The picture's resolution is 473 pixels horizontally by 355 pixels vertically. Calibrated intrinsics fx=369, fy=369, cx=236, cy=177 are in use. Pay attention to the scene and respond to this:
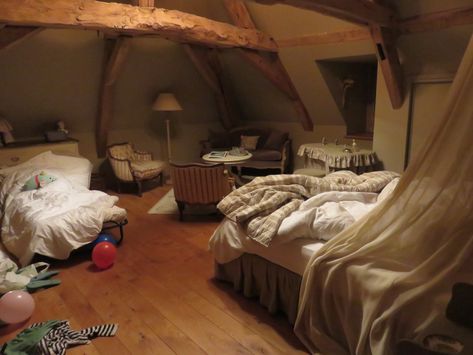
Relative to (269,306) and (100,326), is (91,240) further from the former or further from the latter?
(269,306)

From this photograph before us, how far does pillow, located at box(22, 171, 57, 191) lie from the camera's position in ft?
12.3

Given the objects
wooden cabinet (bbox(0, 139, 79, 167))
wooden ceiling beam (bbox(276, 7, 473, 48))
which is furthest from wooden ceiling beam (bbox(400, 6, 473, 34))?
wooden cabinet (bbox(0, 139, 79, 167))

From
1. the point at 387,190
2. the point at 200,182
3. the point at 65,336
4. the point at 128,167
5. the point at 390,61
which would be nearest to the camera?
Answer: the point at 65,336

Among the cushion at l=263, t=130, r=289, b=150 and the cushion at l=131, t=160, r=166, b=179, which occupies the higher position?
the cushion at l=263, t=130, r=289, b=150

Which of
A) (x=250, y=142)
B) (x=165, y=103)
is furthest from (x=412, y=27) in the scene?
(x=165, y=103)

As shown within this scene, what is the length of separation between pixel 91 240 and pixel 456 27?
3838 mm

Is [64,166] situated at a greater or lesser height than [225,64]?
→ lesser

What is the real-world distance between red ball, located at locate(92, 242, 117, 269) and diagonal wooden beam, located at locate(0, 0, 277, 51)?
6.39ft

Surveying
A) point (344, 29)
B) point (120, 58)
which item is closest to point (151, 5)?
point (120, 58)

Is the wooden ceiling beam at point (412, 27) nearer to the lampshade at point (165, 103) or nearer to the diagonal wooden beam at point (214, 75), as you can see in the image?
the diagonal wooden beam at point (214, 75)

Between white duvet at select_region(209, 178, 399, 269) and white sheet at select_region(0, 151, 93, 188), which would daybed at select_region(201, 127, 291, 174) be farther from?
white duvet at select_region(209, 178, 399, 269)

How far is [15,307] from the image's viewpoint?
7.84ft

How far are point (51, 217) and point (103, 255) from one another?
23.3 inches

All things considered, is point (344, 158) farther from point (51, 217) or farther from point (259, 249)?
point (51, 217)
